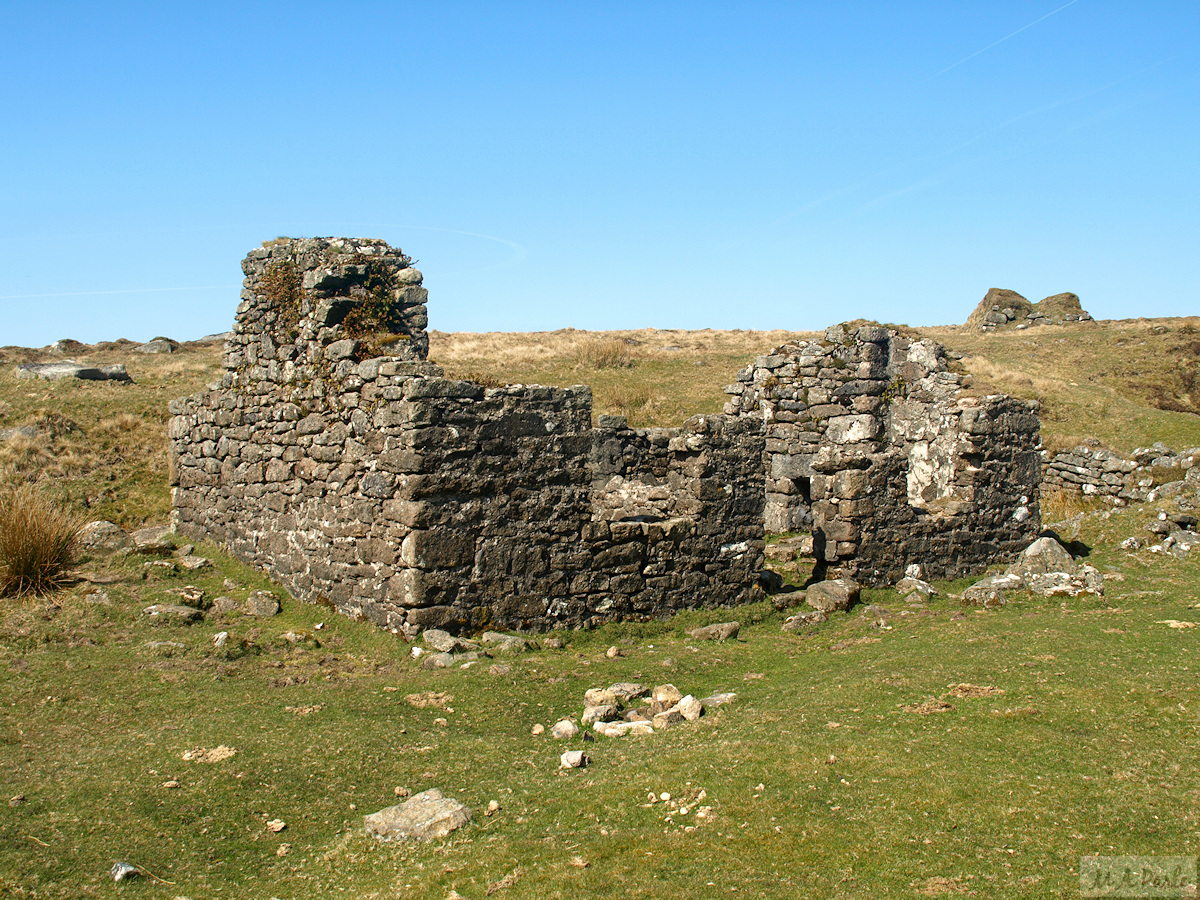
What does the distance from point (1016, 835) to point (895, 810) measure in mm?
577

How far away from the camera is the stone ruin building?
839cm

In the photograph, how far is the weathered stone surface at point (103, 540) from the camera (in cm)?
1075

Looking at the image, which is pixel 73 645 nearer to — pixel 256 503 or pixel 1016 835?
pixel 256 503

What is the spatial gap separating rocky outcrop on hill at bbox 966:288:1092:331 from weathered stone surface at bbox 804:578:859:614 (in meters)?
40.2

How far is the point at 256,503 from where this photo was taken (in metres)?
10.9

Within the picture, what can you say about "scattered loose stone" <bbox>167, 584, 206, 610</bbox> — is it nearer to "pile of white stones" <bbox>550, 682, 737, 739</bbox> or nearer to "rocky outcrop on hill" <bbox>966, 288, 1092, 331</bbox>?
"pile of white stones" <bbox>550, 682, 737, 739</bbox>

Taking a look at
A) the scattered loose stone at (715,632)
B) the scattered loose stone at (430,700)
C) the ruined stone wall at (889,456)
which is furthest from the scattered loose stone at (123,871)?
the ruined stone wall at (889,456)

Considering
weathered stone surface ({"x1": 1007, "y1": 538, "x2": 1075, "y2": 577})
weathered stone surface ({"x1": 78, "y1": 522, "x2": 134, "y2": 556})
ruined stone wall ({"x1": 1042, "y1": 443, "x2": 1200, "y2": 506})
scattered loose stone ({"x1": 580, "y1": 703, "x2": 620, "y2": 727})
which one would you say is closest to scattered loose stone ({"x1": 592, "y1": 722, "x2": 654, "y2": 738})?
scattered loose stone ({"x1": 580, "y1": 703, "x2": 620, "y2": 727})

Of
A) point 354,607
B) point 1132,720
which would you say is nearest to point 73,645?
point 354,607

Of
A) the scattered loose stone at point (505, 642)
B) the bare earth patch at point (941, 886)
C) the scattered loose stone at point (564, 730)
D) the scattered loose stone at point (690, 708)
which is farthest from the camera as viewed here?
the scattered loose stone at point (505, 642)

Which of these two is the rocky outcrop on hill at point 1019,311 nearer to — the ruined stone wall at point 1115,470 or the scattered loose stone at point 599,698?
the ruined stone wall at point 1115,470

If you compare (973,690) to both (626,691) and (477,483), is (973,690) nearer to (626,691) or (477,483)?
(626,691)

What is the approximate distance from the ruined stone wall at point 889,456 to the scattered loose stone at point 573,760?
6.60 metres

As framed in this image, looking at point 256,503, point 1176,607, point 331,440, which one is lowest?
point 1176,607
